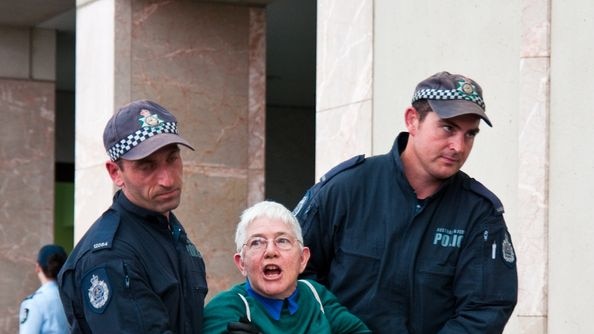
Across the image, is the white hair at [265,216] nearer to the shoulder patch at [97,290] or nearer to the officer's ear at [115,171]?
the officer's ear at [115,171]

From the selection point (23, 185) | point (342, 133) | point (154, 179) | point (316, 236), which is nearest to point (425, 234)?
point (316, 236)

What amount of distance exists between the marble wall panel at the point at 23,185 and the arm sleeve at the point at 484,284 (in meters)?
8.48

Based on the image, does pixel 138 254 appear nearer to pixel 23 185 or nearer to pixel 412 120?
pixel 412 120

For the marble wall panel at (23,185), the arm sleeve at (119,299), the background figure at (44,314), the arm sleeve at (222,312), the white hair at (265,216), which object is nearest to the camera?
the arm sleeve at (119,299)

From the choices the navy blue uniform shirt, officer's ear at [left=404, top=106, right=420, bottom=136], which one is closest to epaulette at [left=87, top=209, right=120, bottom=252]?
the navy blue uniform shirt

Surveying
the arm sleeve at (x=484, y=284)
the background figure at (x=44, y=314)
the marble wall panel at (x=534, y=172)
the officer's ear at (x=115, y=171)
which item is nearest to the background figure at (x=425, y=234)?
the arm sleeve at (x=484, y=284)

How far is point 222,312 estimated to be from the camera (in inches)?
146

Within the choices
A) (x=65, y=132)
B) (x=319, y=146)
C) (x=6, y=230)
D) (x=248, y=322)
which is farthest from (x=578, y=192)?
(x=65, y=132)

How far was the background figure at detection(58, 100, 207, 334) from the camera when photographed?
3426 millimetres

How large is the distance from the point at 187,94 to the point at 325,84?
1.95m

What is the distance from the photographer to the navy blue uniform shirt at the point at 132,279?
11.2ft

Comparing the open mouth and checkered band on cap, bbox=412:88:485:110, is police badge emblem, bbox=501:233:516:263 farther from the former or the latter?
the open mouth

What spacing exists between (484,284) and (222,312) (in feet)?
2.39

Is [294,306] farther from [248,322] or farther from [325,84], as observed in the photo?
[325,84]
